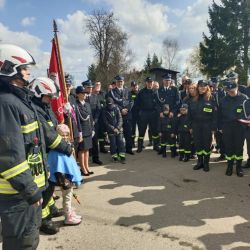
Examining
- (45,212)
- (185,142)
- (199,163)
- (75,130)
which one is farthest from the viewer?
(185,142)

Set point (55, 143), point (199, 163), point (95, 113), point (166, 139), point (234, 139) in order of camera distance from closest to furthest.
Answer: point (55, 143)
point (234, 139)
point (199, 163)
point (95, 113)
point (166, 139)

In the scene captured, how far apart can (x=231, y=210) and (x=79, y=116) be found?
13.0 feet

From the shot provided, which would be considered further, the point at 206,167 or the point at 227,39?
the point at 227,39

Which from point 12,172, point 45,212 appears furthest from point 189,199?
point 12,172

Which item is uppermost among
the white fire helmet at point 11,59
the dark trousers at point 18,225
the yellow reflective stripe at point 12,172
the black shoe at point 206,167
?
the white fire helmet at point 11,59

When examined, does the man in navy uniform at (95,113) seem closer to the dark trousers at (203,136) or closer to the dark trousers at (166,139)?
the dark trousers at (166,139)

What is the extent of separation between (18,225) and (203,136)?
5926 mm

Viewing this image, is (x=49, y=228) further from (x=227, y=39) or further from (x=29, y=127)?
(x=227, y=39)

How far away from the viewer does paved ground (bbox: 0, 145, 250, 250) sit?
173 inches

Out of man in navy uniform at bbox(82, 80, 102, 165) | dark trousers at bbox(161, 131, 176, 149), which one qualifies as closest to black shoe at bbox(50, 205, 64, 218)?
man in navy uniform at bbox(82, 80, 102, 165)

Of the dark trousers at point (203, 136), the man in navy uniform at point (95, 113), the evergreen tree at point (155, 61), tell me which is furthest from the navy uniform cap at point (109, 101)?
the evergreen tree at point (155, 61)

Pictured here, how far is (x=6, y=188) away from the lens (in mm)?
2836

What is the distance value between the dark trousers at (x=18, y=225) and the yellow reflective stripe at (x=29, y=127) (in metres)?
0.61

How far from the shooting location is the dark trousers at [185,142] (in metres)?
8.98
